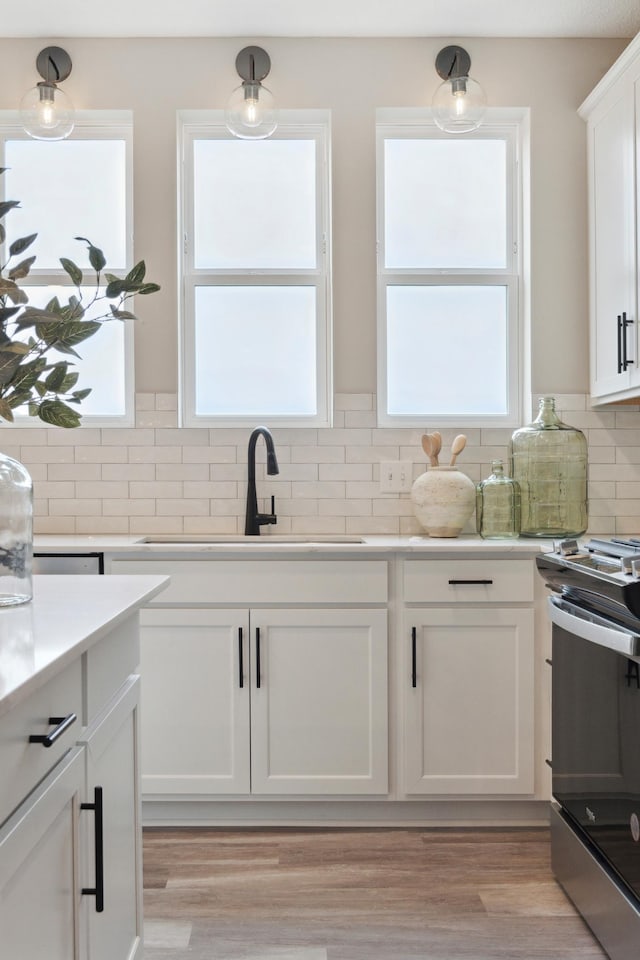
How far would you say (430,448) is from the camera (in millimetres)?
3035

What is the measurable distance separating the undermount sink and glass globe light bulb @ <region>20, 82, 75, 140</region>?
153cm

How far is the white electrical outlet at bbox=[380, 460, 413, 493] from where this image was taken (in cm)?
319

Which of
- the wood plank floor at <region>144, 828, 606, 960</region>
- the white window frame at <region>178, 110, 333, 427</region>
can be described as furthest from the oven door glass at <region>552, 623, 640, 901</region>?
the white window frame at <region>178, 110, 333, 427</region>

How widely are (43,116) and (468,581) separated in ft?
7.38

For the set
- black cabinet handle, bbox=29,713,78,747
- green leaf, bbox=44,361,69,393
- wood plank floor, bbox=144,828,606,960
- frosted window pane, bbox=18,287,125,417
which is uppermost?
frosted window pane, bbox=18,287,125,417

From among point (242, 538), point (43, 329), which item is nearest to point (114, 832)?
point (43, 329)

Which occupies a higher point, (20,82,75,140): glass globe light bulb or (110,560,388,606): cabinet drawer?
(20,82,75,140): glass globe light bulb

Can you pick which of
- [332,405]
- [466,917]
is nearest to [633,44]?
[332,405]

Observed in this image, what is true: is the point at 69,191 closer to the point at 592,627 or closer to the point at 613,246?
the point at 613,246

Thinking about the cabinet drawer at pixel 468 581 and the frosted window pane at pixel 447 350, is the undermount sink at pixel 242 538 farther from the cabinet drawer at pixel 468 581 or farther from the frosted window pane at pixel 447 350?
the frosted window pane at pixel 447 350

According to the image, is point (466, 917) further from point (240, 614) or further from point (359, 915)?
point (240, 614)

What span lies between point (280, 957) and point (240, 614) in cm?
102

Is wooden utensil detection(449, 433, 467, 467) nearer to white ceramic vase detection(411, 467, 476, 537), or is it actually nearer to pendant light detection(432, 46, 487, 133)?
white ceramic vase detection(411, 467, 476, 537)

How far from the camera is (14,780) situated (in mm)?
957
